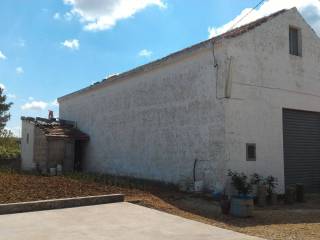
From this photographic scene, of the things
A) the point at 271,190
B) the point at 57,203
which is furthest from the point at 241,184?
the point at 57,203

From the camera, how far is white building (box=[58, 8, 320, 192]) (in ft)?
47.2

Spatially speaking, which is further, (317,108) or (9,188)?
(317,108)

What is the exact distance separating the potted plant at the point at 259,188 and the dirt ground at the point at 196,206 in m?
0.43

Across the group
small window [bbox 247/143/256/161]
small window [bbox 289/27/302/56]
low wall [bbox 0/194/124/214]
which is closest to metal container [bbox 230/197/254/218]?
low wall [bbox 0/194/124/214]

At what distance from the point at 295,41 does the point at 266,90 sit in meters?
3.29

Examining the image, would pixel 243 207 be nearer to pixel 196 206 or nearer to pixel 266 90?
pixel 196 206

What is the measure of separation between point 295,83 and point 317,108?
1706mm

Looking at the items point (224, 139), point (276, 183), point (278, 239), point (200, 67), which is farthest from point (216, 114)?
point (278, 239)

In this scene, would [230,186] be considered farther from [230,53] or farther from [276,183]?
[230,53]

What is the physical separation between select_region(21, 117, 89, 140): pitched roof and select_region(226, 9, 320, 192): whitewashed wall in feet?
41.1

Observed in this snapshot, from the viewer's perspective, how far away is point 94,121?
24.2 m

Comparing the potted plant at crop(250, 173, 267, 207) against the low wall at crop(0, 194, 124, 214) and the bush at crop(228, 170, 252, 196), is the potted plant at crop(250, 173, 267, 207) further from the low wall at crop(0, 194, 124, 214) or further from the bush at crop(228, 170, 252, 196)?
the low wall at crop(0, 194, 124, 214)

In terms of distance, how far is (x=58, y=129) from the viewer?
24641 millimetres

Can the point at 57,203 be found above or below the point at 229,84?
below
